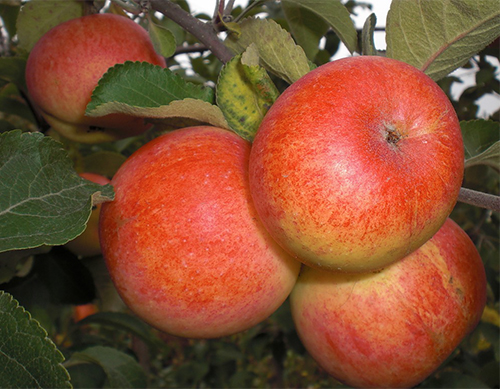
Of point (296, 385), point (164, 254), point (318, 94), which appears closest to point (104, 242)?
point (164, 254)

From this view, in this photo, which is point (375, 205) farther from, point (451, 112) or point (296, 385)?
point (296, 385)

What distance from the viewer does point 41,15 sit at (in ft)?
3.58

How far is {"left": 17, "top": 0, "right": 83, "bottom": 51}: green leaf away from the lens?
1.07m

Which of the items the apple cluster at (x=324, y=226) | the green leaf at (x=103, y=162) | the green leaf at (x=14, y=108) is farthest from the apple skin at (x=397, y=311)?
the green leaf at (x=14, y=108)

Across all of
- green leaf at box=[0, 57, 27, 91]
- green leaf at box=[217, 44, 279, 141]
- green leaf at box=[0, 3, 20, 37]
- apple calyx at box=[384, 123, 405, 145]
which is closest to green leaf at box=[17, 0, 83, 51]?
green leaf at box=[0, 57, 27, 91]

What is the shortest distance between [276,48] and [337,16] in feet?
0.67

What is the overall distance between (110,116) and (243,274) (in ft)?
1.49

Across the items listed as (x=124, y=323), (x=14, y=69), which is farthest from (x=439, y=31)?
(x=124, y=323)

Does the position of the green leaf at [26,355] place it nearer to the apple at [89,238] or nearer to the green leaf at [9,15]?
the apple at [89,238]

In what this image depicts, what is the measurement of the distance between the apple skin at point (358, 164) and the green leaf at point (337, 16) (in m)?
0.30

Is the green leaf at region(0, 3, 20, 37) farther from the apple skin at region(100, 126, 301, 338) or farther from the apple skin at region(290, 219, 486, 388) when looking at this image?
the apple skin at region(290, 219, 486, 388)

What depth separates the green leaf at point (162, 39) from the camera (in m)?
0.90

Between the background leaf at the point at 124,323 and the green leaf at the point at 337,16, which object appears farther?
the background leaf at the point at 124,323

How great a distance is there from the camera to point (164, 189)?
2.18 feet
